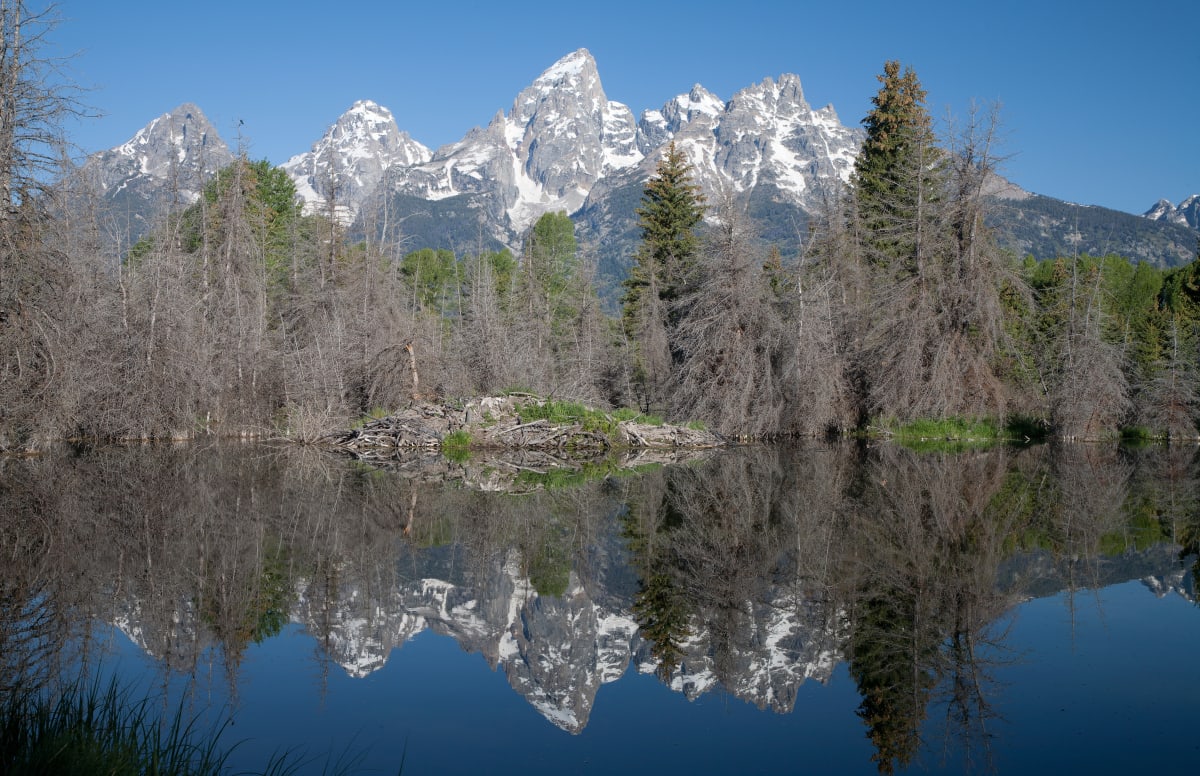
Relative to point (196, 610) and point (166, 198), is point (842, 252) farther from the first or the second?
point (196, 610)

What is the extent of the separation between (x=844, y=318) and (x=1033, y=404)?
7.02m

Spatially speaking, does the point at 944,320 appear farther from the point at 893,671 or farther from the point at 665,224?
the point at 893,671

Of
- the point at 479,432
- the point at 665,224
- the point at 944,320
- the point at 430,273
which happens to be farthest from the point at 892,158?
the point at 430,273

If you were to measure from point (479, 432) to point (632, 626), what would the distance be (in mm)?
17785

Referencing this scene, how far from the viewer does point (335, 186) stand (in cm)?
3881

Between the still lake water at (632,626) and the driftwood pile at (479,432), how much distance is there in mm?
10053

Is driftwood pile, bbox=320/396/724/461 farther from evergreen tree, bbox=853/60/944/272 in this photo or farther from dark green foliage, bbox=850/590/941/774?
dark green foliage, bbox=850/590/941/774

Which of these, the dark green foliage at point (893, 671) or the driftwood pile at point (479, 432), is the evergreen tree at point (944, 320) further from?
the dark green foliage at point (893, 671)

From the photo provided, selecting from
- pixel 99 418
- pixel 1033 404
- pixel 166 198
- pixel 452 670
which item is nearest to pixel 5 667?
pixel 452 670

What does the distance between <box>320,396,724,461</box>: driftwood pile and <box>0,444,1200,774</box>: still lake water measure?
10.1 meters

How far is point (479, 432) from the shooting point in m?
25.5

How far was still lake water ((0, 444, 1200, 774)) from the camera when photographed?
5863 millimetres

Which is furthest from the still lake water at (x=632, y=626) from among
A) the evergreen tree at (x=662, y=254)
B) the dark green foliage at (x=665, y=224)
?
the dark green foliage at (x=665, y=224)

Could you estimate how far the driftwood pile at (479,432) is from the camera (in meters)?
25.3
